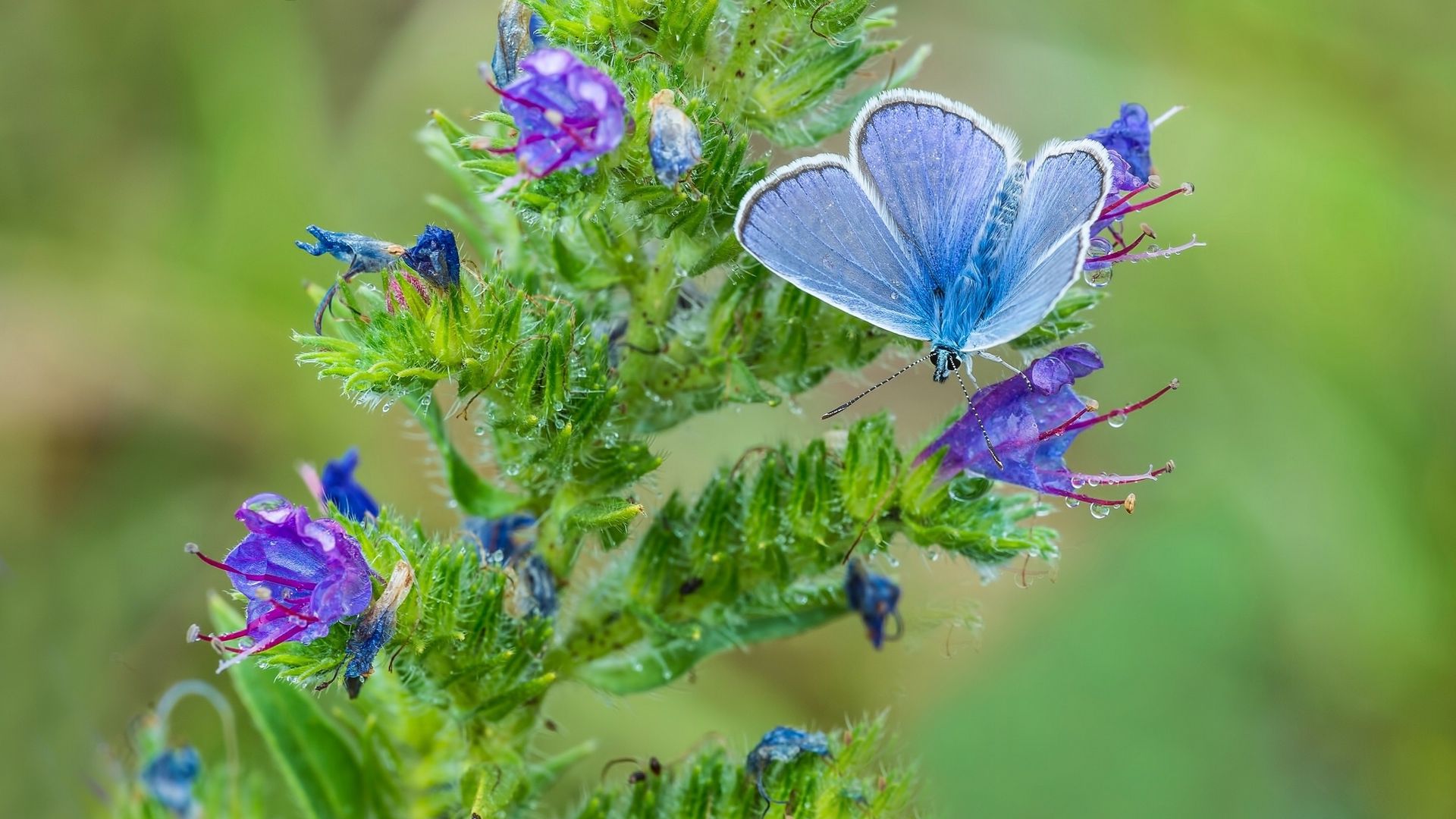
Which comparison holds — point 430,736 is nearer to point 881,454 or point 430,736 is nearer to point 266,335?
point 881,454

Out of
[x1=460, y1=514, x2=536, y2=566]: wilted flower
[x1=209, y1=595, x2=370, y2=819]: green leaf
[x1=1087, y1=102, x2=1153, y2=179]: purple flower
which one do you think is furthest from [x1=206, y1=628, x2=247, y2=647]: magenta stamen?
[x1=1087, y1=102, x2=1153, y2=179]: purple flower

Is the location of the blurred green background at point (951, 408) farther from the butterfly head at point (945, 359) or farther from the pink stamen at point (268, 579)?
the pink stamen at point (268, 579)

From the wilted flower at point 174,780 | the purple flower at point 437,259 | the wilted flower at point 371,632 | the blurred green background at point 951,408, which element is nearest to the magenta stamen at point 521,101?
the purple flower at point 437,259

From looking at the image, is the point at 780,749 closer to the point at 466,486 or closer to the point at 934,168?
the point at 466,486

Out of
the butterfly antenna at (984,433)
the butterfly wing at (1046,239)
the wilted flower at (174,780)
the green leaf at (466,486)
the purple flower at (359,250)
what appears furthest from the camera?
the wilted flower at (174,780)

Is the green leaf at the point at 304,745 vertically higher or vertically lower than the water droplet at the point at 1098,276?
lower

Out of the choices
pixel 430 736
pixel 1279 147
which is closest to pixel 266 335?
pixel 430 736

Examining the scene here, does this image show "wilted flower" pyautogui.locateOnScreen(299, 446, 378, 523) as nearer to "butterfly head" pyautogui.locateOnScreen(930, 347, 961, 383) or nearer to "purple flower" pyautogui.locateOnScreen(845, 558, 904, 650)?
"purple flower" pyautogui.locateOnScreen(845, 558, 904, 650)

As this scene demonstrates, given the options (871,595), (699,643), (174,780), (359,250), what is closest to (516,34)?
(359,250)
